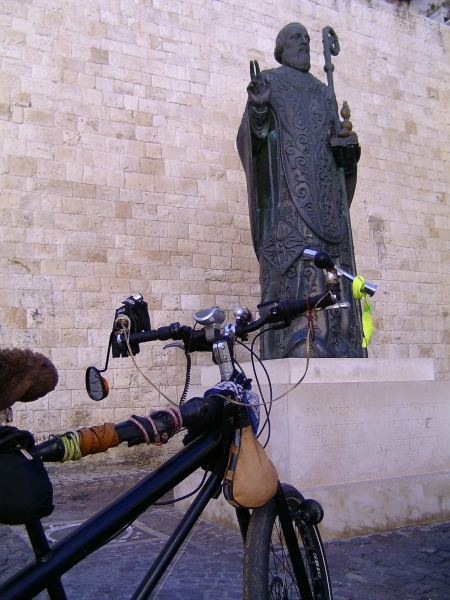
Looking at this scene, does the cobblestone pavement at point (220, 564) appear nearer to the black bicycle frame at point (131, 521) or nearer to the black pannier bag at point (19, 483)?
the black bicycle frame at point (131, 521)

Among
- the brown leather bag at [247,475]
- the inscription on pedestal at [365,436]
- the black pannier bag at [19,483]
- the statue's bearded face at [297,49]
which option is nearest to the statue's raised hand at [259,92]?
the statue's bearded face at [297,49]

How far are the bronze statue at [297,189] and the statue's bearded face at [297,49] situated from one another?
10cm

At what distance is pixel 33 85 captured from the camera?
8.27 metres

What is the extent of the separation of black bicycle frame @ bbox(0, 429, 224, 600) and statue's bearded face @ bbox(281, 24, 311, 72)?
3709 mm

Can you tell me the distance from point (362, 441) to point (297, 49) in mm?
2990

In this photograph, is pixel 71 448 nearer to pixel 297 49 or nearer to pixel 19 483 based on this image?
pixel 19 483

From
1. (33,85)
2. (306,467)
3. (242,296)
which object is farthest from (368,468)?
(33,85)

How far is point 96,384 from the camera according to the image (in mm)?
1782

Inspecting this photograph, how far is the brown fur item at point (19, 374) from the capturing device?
1.54 meters

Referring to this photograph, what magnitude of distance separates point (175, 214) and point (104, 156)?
1.28m

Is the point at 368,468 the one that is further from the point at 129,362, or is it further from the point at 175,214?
the point at 175,214

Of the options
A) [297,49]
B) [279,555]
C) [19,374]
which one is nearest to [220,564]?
[279,555]

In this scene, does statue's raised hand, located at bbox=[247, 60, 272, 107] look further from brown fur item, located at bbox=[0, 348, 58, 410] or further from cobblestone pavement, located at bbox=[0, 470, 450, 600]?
brown fur item, located at bbox=[0, 348, 58, 410]

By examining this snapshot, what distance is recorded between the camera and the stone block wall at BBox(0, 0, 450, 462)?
793 centimetres
